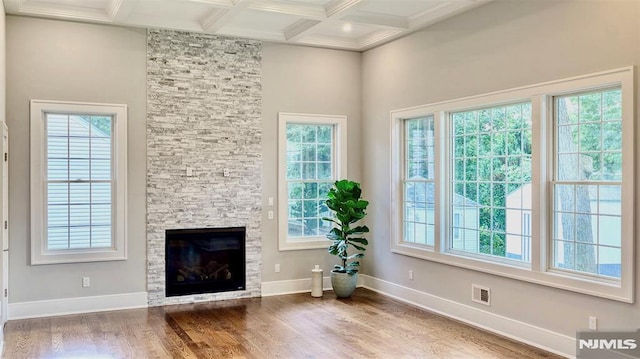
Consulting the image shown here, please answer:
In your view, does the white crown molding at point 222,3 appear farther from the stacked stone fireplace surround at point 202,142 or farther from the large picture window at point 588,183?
the large picture window at point 588,183

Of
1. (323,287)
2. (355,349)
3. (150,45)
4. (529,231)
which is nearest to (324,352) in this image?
(355,349)

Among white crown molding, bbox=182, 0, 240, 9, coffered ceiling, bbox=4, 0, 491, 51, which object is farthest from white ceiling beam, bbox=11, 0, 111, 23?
white crown molding, bbox=182, 0, 240, 9

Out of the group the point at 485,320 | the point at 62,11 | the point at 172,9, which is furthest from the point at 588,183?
the point at 62,11

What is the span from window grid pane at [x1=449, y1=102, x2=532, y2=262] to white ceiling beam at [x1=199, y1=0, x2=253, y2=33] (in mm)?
2575

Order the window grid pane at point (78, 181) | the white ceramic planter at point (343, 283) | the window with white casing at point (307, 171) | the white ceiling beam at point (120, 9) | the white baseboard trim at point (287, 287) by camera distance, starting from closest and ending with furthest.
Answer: the white ceiling beam at point (120, 9) → the window grid pane at point (78, 181) → the white ceramic planter at point (343, 283) → the white baseboard trim at point (287, 287) → the window with white casing at point (307, 171)

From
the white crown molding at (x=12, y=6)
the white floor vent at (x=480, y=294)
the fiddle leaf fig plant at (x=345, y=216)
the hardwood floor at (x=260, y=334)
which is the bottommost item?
the hardwood floor at (x=260, y=334)

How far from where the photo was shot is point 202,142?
267 inches

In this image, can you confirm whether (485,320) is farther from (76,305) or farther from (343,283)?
(76,305)

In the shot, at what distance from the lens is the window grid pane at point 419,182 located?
6523mm

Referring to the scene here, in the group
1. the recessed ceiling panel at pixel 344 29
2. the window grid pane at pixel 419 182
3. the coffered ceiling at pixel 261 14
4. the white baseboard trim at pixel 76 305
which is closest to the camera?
the coffered ceiling at pixel 261 14

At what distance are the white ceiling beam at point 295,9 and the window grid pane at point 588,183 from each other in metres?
2.66


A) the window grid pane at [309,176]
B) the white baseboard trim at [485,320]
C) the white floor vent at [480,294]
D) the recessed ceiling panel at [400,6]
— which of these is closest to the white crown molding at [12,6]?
the window grid pane at [309,176]

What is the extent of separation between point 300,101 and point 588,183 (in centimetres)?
389

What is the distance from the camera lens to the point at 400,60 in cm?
689
